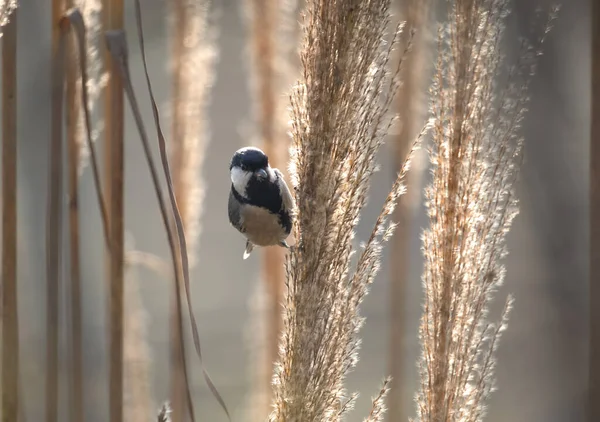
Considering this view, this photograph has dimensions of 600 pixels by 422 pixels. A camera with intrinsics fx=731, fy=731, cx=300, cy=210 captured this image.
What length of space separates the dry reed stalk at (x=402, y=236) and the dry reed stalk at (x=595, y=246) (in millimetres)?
446

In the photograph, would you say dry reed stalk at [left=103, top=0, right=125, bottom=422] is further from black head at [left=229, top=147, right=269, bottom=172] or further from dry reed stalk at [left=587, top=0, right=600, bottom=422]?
dry reed stalk at [left=587, top=0, right=600, bottom=422]

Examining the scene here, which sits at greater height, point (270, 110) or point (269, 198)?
point (270, 110)

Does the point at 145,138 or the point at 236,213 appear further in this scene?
the point at 236,213

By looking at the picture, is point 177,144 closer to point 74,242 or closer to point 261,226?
point 261,226

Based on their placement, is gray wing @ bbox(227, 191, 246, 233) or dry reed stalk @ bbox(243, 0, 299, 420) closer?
gray wing @ bbox(227, 191, 246, 233)

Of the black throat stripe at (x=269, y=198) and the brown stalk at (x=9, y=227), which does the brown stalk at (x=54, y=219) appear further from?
the black throat stripe at (x=269, y=198)

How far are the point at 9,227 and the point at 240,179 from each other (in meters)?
0.51

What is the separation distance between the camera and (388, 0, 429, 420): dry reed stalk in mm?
1794

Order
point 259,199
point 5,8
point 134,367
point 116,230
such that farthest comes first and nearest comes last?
point 134,367, point 259,199, point 116,230, point 5,8

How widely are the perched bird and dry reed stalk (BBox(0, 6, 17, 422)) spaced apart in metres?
0.47

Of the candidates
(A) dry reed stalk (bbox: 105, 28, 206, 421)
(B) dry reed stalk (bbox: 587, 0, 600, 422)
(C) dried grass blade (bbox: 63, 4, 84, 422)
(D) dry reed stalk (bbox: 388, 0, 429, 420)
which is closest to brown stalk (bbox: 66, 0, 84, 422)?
(C) dried grass blade (bbox: 63, 4, 84, 422)

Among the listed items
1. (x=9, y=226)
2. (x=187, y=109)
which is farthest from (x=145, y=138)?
(x=187, y=109)

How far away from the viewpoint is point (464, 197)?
1096 mm

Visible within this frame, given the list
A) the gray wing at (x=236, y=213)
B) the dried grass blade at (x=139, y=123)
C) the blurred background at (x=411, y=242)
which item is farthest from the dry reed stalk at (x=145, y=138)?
the gray wing at (x=236, y=213)
